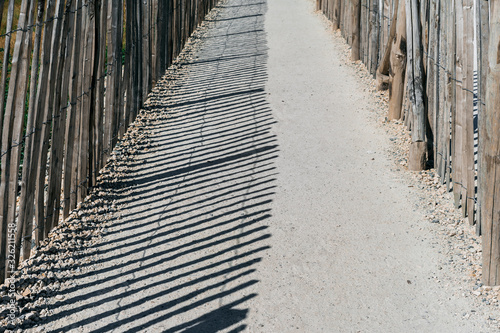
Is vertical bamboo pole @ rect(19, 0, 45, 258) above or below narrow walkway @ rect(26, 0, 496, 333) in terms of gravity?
above

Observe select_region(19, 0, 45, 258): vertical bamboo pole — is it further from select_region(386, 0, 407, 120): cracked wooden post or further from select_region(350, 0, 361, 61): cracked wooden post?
select_region(350, 0, 361, 61): cracked wooden post

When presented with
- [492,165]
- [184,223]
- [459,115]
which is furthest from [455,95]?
[184,223]

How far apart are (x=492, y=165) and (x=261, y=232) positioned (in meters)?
1.79

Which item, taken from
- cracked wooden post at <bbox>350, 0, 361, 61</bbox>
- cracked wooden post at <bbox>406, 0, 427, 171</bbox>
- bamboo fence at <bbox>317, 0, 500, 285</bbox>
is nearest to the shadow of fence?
cracked wooden post at <bbox>406, 0, 427, 171</bbox>

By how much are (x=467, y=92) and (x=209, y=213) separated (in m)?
2.26

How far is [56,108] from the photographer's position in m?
4.63

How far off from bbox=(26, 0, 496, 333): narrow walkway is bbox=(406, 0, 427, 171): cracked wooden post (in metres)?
0.38

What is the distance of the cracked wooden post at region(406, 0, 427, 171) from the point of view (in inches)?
232

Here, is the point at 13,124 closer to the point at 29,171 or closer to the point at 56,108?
the point at 29,171

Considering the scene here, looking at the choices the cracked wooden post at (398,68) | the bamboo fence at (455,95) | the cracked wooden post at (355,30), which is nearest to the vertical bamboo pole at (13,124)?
the bamboo fence at (455,95)

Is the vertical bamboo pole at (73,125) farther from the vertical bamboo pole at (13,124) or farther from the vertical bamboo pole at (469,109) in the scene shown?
the vertical bamboo pole at (469,109)

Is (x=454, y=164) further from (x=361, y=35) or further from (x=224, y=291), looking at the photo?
(x=361, y=35)

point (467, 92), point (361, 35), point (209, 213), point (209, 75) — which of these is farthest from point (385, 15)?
point (209, 213)

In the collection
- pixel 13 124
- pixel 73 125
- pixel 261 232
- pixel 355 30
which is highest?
pixel 355 30
